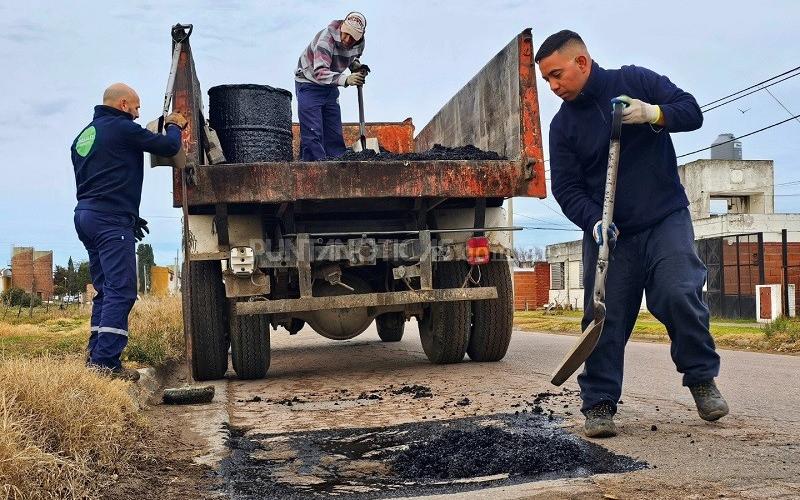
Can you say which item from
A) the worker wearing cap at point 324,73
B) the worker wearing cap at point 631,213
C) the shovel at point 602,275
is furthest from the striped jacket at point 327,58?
the shovel at point 602,275

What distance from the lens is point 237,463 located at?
382 cm

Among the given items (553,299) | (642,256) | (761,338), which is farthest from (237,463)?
(553,299)

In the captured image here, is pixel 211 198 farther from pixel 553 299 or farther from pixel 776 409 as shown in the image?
pixel 553 299

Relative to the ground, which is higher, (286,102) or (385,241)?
(286,102)

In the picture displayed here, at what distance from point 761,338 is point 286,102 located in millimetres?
8010

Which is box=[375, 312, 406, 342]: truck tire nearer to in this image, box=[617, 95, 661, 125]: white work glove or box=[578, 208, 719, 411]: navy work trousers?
box=[578, 208, 719, 411]: navy work trousers

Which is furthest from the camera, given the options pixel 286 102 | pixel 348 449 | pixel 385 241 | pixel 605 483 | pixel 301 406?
pixel 286 102

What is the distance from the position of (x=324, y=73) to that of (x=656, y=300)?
447 cm

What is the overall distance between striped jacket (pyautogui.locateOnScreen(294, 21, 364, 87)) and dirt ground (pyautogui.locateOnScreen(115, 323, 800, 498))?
2712 millimetres

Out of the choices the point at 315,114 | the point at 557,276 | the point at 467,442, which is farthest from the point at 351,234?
the point at 557,276

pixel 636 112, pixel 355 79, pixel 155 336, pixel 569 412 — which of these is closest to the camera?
pixel 636 112

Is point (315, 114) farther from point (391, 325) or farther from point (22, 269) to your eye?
point (22, 269)

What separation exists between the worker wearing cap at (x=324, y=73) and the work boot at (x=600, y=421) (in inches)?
165

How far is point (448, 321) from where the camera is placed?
287 inches
